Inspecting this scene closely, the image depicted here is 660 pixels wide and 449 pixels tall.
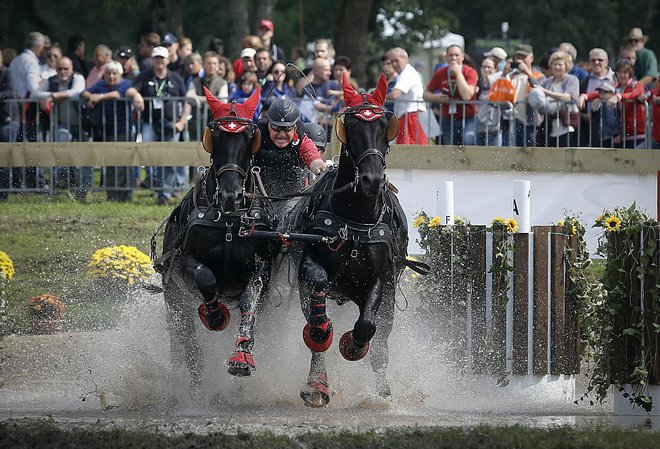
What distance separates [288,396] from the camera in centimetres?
967

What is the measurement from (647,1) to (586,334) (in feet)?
98.0

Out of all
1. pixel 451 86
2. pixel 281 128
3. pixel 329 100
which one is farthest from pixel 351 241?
pixel 329 100

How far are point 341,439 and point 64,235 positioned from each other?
27.9ft

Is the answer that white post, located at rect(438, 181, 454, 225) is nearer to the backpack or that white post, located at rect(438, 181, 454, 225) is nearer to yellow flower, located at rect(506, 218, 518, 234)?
yellow flower, located at rect(506, 218, 518, 234)

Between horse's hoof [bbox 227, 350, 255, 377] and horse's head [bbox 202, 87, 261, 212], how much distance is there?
1001 mm

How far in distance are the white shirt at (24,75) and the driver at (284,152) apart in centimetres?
735

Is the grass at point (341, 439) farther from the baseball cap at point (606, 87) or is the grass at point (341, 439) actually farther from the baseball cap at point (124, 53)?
the baseball cap at point (124, 53)

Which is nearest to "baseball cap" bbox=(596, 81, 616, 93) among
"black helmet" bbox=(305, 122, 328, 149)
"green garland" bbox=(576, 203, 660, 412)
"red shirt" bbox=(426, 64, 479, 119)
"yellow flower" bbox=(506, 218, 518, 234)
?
"red shirt" bbox=(426, 64, 479, 119)

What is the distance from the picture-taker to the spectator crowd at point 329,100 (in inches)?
599

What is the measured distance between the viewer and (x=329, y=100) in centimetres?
1620

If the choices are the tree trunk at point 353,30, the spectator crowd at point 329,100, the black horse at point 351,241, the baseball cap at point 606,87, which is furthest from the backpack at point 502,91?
the tree trunk at point 353,30

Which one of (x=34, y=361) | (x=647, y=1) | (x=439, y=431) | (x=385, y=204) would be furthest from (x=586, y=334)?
(x=647, y=1)

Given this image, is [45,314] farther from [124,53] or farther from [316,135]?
[124,53]

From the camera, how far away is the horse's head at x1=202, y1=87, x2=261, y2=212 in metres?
8.86
